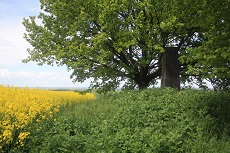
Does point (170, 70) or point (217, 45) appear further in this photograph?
point (170, 70)

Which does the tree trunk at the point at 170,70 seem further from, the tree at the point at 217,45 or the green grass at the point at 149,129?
the tree at the point at 217,45

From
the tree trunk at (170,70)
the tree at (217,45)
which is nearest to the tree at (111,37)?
the tree trunk at (170,70)

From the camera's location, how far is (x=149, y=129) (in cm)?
830

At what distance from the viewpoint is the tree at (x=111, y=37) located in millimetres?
15339

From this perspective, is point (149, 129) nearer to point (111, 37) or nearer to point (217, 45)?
point (217, 45)

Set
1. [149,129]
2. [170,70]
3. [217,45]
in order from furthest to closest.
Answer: [170,70], [217,45], [149,129]

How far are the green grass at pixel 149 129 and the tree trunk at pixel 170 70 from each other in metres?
3.63

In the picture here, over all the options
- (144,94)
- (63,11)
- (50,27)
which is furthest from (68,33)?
(144,94)

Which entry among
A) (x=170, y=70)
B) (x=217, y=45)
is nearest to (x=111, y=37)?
(x=170, y=70)

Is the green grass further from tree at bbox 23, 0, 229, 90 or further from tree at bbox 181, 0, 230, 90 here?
tree at bbox 23, 0, 229, 90

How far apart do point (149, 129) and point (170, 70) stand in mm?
8474

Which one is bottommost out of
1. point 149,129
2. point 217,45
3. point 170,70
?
point 149,129

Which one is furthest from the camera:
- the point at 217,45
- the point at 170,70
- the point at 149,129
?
the point at 170,70

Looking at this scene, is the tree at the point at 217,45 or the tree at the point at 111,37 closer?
the tree at the point at 217,45
